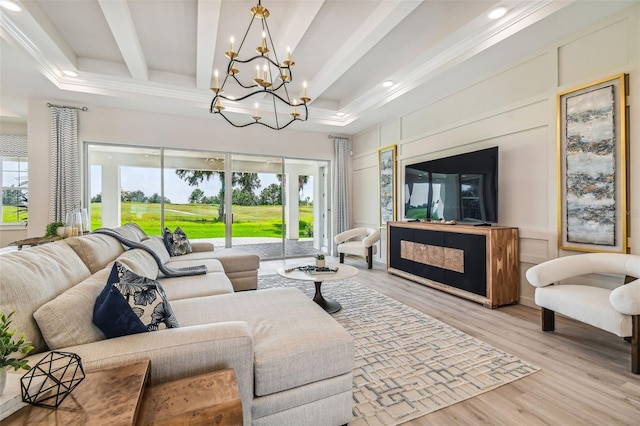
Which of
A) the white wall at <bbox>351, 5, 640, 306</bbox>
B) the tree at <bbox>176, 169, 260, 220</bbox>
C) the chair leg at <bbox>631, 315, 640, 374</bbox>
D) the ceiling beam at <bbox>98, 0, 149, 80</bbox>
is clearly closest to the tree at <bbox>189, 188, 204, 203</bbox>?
the tree at <bbox>176, 169, 260, 220</bbox>

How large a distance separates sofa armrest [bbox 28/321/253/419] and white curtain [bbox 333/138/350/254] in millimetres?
5091

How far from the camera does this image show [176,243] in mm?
3857

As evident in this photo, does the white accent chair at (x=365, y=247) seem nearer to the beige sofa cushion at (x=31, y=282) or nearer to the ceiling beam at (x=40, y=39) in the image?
the beige sofa cushion at (x=31, y=282)

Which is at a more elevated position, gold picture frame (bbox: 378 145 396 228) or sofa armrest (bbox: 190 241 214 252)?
gold picture frame (bbox: 378 145 396 228)

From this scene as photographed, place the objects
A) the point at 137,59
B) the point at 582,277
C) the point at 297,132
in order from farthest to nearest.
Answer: the point at 297,132, the point at 137,59, the point at 582,277

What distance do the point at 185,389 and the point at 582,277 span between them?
3.45 meters

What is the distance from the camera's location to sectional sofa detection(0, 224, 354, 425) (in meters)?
1.10

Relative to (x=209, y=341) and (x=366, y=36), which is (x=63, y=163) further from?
(x=209, y=341)

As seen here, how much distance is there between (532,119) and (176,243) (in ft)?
15.0

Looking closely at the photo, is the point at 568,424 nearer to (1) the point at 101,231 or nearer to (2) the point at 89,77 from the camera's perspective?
(1) the point at 101,231

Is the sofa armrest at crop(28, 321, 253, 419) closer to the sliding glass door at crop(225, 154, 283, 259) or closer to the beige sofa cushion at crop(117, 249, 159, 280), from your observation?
the beige sofa cushion at crop(117, 249, 159, 280)

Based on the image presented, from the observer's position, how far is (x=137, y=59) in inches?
139

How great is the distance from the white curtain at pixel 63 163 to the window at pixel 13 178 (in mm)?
2104

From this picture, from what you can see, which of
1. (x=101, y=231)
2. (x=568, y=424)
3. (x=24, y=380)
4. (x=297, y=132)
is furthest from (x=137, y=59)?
(x=568, y=424)
